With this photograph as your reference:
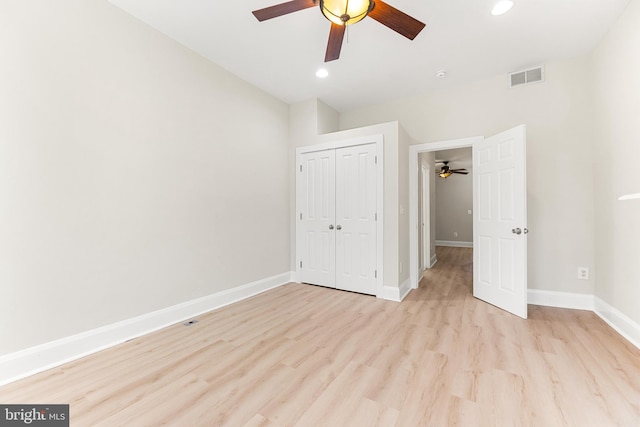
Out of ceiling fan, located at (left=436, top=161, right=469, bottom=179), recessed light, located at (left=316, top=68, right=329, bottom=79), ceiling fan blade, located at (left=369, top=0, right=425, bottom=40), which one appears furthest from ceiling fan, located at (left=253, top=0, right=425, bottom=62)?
ceiling fan, located at (left=436, top=161, right=469, bottom=179)

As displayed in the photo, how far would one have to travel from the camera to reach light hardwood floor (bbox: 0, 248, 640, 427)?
1.50 meters

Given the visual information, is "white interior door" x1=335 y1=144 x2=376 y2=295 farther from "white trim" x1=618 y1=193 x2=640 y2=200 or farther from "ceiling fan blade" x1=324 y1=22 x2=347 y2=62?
"white trim" x1=618 y1=193 x2=640 y2=200

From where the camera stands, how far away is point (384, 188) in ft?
12.0

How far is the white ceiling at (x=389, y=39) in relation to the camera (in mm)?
2373

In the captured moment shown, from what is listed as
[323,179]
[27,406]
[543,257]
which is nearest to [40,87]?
[27,406]

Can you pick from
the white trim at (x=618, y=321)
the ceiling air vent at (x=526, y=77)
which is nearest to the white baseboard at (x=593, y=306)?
the white trim at (x=618, y=321)

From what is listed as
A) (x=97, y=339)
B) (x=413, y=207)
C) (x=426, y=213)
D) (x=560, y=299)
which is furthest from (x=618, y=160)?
(x=97, y=339)

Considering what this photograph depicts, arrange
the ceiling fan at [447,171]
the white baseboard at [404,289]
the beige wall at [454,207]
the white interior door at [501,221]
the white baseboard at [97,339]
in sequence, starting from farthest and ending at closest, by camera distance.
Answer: the beige wall at [454,207] < the ceiling fan at [447,171] < the white baseboard at [404,289] < the white interior door at [501,221] < the white baseboard at [97,339]

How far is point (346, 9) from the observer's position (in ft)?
5.74

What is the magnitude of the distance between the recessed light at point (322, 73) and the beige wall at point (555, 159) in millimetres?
2086

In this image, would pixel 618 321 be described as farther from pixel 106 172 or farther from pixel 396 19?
pixel 106 172

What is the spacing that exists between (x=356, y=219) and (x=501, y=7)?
2658 mm

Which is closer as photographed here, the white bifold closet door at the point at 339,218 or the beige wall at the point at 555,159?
the beige wall at the point at 555,159

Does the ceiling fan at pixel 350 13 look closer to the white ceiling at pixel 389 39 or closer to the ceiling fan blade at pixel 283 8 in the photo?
the ceiling fan blade at pixel 283 8
